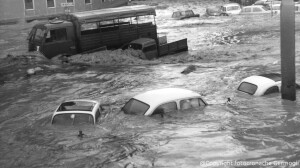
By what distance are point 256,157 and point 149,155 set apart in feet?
7.89

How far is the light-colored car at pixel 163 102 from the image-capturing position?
13039 mm

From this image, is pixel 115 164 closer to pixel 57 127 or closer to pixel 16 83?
pixel 57 127

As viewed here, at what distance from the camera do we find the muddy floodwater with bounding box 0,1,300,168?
10789 millimetres

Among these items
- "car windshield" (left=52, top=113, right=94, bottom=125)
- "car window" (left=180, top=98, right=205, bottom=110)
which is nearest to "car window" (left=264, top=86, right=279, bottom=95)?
"car window" (left=180, top=98, right=205, bottom=110)

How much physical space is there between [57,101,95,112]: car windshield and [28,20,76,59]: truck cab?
10.0 metres

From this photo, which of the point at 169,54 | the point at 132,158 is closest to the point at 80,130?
the point at 132,158

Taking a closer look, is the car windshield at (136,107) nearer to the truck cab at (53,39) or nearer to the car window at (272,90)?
the car window at (272,90)

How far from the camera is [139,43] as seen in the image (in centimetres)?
2450

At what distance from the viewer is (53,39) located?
23.3 meters

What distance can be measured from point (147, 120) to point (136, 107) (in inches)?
27.3

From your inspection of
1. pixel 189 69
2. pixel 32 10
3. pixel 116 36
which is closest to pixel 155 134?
pixel 189 69

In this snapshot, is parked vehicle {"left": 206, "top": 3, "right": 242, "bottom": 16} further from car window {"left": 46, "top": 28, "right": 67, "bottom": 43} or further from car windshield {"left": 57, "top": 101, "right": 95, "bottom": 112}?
car windshield {"left": 57, "top": 101, "right": 95, "bottom": 112}

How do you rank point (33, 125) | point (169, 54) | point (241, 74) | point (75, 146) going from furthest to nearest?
point (169, 54) → point (241, 74) → point (33, 125) → point (75, 146)

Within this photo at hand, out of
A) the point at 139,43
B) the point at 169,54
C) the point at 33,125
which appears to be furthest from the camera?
the point at 169,54
